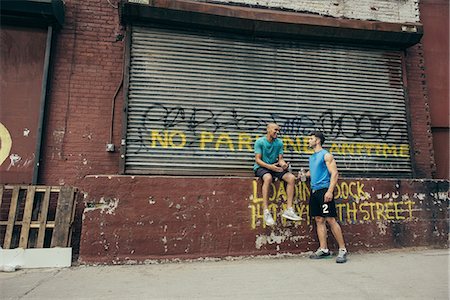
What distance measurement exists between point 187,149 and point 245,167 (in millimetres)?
1071

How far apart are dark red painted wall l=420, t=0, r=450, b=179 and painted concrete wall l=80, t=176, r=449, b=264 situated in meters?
2.31

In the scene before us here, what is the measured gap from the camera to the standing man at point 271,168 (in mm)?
4918

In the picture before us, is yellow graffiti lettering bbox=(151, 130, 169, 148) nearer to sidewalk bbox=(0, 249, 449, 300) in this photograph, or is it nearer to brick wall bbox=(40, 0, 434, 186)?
brick wall bbox=(40, 0, 434, 186)

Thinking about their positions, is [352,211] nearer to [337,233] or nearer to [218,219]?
[337,233]

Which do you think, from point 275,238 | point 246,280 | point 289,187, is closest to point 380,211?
point 289,187

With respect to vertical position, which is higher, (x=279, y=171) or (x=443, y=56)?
(x=443, y=56)

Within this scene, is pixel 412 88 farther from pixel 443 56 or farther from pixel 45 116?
Answer: pixel 45 116

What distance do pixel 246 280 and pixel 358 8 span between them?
6152 mm

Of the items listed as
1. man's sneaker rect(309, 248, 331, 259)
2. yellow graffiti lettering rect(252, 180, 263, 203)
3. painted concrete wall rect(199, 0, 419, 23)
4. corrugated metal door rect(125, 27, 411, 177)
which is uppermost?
painted concrete wall rect(199, 0, 419, 23)

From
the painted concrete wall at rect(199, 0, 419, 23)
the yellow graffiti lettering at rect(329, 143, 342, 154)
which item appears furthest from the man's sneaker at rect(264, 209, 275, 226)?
the painted concrete wall at rect(199, 0, 419, 23)

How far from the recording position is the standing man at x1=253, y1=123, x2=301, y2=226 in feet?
16.1

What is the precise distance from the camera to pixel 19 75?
5.57 meters

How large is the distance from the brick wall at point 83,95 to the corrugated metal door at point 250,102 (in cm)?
42

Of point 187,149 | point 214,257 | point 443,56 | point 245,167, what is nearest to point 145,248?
point 214,257
